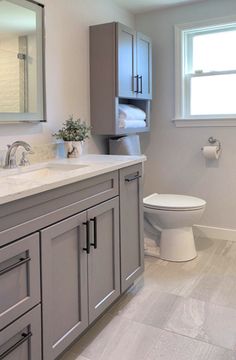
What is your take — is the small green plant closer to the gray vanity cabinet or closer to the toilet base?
the gray vanity cabinet

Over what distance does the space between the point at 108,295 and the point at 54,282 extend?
52cm

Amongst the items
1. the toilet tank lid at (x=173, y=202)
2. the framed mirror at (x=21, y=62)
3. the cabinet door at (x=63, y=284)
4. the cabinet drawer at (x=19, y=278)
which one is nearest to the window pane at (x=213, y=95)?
the toilet tank lid at (x=173, y=202)

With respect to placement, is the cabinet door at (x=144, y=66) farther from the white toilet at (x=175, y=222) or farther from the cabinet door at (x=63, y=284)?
the cabinet door at (x=63, y=284)

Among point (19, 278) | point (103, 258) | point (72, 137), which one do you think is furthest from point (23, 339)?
point (72, 137)

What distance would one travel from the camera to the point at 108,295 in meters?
1.92

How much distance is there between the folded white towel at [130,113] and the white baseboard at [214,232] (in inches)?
46.1

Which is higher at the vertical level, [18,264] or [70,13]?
[70,13]

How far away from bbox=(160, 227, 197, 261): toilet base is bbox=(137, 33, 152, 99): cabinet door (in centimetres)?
115

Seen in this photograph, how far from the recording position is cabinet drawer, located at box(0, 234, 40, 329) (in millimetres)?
1222

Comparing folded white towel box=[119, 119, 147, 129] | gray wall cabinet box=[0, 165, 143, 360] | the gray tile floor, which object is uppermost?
folded white towel box=[119, 119, 147, 129]

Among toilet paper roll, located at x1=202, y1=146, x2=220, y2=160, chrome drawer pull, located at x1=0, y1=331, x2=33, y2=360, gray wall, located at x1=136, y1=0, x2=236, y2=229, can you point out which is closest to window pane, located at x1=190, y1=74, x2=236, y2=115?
gray wall, located at x1=136, y1=0, x2=236, y2=229

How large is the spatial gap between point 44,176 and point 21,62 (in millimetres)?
725

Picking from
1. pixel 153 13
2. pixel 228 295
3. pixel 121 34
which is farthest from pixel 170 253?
pixel 153 13

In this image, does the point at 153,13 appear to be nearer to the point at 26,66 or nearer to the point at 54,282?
the point at 26,66
